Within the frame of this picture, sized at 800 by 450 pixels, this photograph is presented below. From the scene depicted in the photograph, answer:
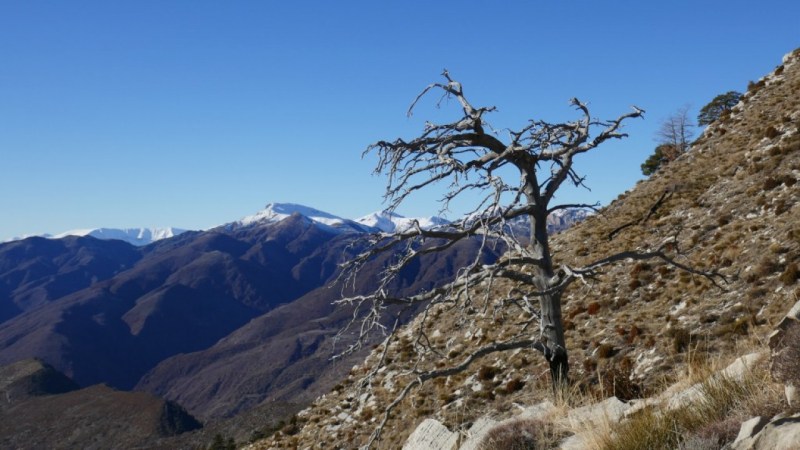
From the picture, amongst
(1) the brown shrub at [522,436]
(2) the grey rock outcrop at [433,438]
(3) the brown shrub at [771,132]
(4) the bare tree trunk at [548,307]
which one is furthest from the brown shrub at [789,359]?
(3) the brown shrub at [771,132]

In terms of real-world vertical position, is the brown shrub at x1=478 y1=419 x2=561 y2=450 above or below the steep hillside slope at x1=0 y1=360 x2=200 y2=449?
above

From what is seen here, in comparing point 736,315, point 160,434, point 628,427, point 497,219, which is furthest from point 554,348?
point 160,434

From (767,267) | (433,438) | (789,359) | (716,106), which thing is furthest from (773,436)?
(716,106)

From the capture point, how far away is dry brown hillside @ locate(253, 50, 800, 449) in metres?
16.4

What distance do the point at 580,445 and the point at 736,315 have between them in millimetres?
11598

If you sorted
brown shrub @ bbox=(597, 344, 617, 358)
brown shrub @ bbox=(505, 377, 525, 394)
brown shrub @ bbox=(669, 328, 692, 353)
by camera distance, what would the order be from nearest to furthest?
brown shrub @ bbox=(669, 328, 692, 353), brown shrub @ bbox=(597, 344, 617, 358), brown shrub @ bbox=(505, 377, 525, 394)

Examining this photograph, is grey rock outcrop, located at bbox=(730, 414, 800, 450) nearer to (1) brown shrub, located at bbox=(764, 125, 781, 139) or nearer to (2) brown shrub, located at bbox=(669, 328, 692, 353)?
(2) brown shrub, located at bbox=(669, 328, 692, 353)

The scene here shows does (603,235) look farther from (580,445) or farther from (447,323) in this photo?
(580,445)

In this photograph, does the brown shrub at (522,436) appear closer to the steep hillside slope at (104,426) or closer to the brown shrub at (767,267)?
the brown shrub at (767,267)

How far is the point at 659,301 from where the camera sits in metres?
21.4

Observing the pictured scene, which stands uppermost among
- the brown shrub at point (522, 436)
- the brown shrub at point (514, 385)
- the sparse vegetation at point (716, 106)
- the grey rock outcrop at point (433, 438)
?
the sparse vegetation at point (716, 106)

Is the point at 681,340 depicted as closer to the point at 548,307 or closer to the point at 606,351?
the point at 606,351

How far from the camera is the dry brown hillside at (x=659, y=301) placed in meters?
16.4

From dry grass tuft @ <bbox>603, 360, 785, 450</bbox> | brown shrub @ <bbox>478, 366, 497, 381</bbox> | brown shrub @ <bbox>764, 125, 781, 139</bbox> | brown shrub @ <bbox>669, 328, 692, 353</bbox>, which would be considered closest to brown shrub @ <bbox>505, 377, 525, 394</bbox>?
brown shrub @ <bbox>478, 366, 497, 381</bbox>
